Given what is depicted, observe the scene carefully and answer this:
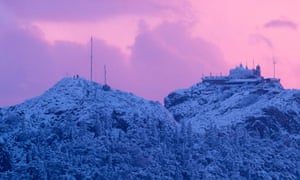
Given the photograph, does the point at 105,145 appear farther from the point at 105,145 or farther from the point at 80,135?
the point at 80,135

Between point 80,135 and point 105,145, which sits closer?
point 105,145

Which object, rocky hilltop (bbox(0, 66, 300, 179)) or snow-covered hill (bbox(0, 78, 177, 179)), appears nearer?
snow-covered hill (bbox(0, 78, 177, 179))

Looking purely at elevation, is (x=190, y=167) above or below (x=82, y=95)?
below

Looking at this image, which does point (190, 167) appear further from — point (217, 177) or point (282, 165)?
point (282, 165)

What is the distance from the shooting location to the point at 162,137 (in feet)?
633

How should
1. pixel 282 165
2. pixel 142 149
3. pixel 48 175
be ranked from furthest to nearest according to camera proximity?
1. pixel 282 165
2. pixel 142 149
3. pixel 48 175

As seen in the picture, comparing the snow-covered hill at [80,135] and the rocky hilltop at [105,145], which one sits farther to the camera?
the rocky hilltop at [105,145]

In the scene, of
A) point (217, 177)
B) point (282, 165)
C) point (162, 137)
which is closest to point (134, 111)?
point (162, 137)

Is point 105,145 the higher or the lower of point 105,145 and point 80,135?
the lower

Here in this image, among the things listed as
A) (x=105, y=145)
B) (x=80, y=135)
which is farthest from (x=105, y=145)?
(x=80, y=135)

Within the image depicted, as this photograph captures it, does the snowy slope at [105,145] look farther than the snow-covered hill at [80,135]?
Yes

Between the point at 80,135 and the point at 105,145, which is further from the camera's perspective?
the point at 80,135

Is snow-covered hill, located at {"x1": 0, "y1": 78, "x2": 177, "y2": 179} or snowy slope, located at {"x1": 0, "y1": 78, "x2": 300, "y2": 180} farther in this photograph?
snowy slope, located at {"x1": 0, "y1": 78, "x2": 300, "y2": 180}

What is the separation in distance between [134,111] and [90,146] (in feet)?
53.4
